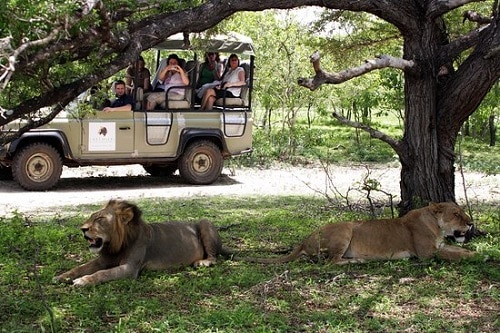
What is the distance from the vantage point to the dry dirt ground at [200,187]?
12.1m

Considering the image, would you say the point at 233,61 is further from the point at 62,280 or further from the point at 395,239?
the point at 62,280

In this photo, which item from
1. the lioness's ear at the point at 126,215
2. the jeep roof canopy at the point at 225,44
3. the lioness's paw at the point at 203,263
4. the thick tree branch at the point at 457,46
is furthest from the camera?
the jeep roof canopy at the point at 225,44

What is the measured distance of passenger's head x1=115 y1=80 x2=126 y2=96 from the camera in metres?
13.4

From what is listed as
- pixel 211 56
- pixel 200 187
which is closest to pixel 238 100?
pixel 211 56

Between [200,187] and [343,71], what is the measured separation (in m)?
7.23

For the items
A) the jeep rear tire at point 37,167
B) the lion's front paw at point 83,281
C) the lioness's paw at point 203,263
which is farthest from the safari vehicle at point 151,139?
the lion's front paw at point 83,281

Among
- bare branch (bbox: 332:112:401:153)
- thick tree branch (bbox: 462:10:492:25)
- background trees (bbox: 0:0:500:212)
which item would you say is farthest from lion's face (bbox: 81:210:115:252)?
thick tree branch (bbox: 462:10:492:25)

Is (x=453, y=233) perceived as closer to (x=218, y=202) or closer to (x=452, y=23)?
(x=452, y=23)

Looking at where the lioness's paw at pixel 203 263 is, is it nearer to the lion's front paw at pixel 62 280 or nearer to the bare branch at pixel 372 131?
the lion's front paw at pixel 62 280

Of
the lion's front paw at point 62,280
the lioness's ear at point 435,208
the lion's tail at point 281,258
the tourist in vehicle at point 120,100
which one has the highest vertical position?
the tourist in vehicle at point 120,100

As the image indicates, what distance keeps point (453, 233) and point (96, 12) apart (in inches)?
152

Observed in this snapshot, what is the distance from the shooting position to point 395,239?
7.30 m

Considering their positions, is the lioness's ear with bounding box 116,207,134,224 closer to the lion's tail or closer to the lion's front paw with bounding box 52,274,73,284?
the lion's front paw with bounding box 52,274,73,284

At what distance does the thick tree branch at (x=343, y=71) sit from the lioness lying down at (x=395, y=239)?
→ 1402 millimetres
